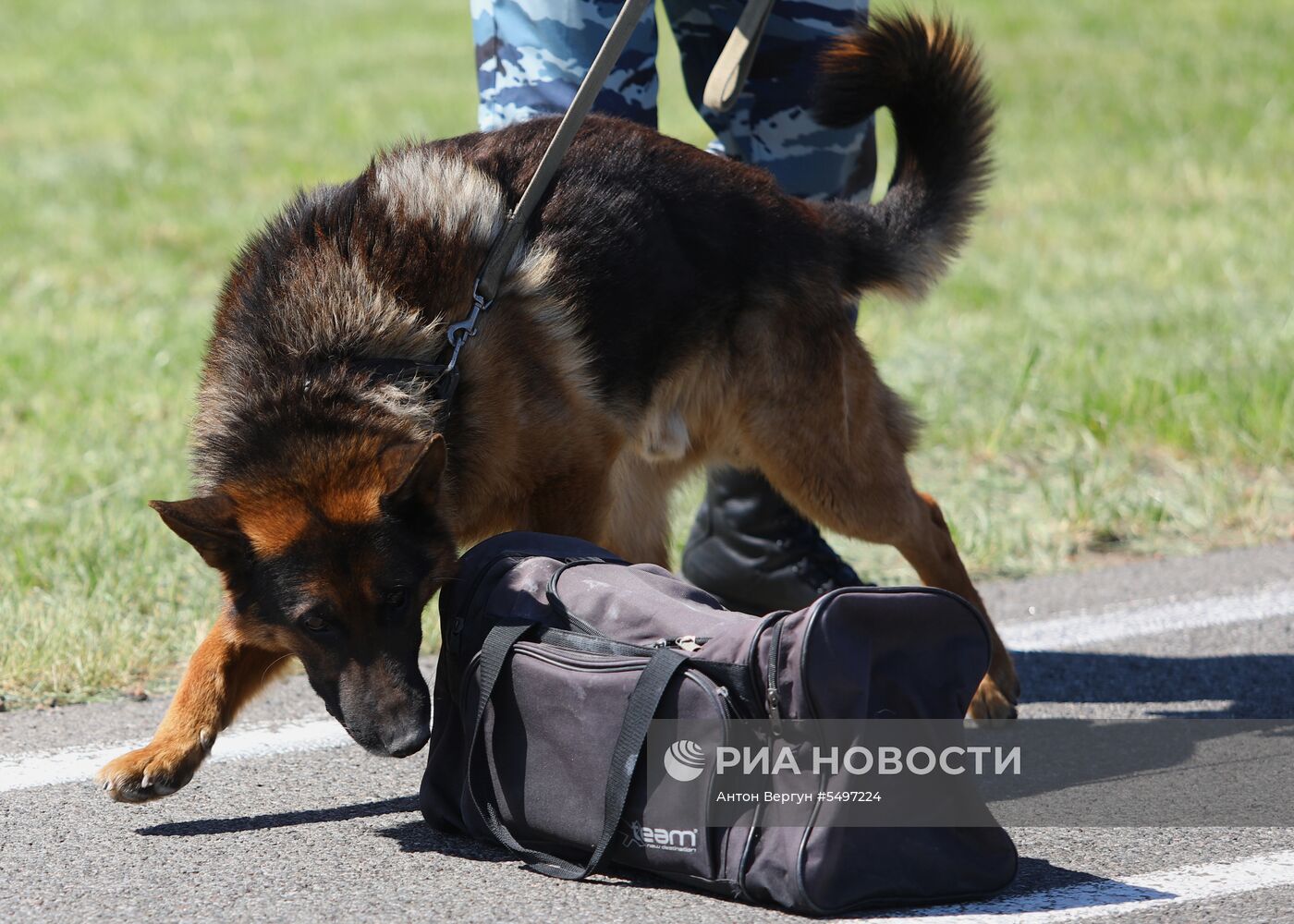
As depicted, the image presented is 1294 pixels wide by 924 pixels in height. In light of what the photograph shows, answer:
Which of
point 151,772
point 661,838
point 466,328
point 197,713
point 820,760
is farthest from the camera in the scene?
point 466,328

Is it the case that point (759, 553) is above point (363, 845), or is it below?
above

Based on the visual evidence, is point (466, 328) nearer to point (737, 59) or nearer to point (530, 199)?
point (530, 199)

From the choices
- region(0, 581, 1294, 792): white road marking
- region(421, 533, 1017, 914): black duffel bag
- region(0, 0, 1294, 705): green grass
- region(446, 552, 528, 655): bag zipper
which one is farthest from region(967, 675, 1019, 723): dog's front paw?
region(446, 552, 528, 655): bag zipper

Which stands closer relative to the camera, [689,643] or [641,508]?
[689,643]

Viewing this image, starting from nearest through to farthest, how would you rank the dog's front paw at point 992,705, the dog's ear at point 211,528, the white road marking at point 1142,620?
1. the dog's ear at point 211,528
2. the dog's front paw at point 992,705
3. the white road marking at point 1142,620

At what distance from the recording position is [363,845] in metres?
2.81

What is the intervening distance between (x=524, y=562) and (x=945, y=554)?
147 centimetres

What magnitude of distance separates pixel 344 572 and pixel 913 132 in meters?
2.16

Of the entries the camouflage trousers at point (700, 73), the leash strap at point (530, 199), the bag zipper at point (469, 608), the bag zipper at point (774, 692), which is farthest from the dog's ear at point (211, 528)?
the camouflage trousers at point (700, 73)

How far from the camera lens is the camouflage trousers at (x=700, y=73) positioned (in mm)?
3748

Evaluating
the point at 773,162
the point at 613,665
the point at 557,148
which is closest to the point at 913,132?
the point at 773,162

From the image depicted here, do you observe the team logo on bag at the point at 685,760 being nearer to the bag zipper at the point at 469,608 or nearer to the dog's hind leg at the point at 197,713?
the bag zipper at the point at 469,608

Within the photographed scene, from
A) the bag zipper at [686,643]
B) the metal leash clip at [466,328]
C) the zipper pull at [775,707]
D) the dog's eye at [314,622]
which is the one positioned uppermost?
the metal leash clip at [466,328]

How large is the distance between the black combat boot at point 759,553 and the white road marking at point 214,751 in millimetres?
1332
